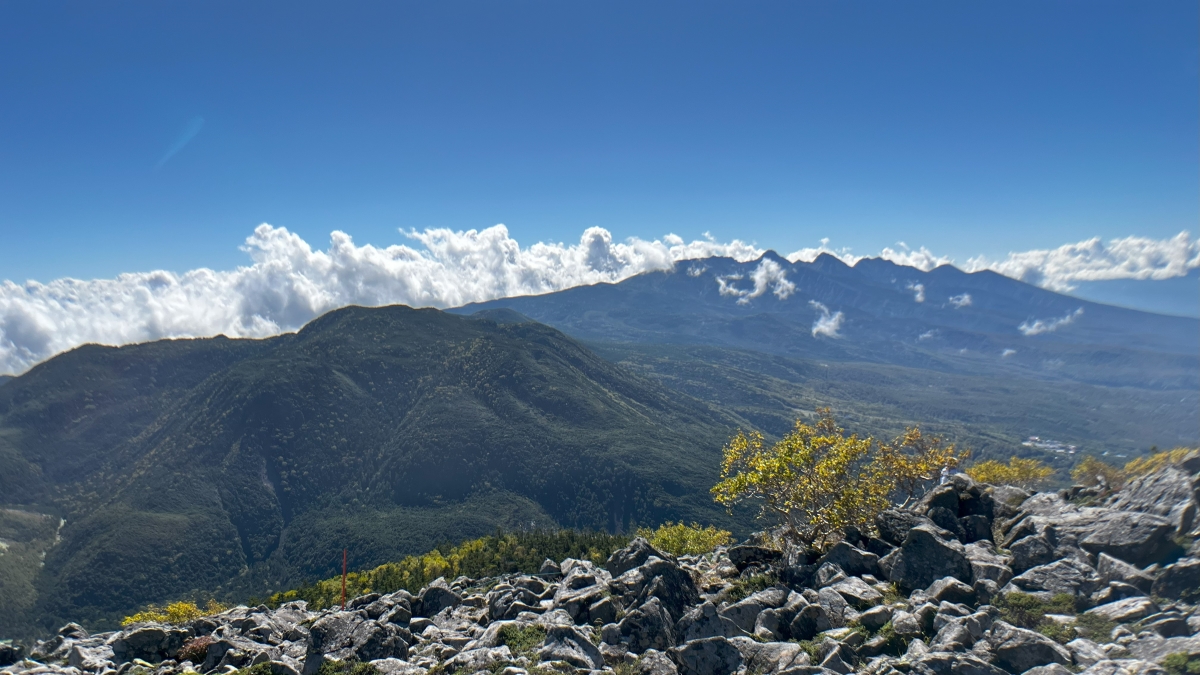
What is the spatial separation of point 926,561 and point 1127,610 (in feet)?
33.2

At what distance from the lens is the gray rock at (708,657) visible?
1185 inches

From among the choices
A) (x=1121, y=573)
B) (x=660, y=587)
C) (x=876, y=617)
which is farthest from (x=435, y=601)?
(x=1121, y=573)

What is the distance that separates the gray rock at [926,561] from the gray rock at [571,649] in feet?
69.0

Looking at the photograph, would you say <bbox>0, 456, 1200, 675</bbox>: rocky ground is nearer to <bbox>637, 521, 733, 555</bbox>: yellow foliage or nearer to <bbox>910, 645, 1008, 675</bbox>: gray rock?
<bbox>910, 645, 1008, 675</bbox>: gray rock

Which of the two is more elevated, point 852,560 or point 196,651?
point 852,560

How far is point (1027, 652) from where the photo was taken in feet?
85.0

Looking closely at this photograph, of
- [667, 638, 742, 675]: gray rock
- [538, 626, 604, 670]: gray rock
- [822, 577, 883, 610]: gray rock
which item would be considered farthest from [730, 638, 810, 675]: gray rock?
[538, 626, 604, 670]: gray rock

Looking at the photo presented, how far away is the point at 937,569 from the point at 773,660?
15.0 meters

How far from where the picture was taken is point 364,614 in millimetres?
43875

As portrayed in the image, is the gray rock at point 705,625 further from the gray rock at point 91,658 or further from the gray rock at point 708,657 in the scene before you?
the gray rock at point 91,658

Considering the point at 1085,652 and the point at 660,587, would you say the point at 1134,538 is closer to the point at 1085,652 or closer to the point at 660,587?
the point at 1085,652

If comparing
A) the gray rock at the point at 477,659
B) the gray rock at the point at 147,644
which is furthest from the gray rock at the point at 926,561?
the gray rock at the point at 147,644

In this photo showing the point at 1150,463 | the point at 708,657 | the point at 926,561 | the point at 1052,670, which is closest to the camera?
the point at 1052,670

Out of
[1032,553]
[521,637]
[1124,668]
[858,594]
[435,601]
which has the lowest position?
[435,601]
